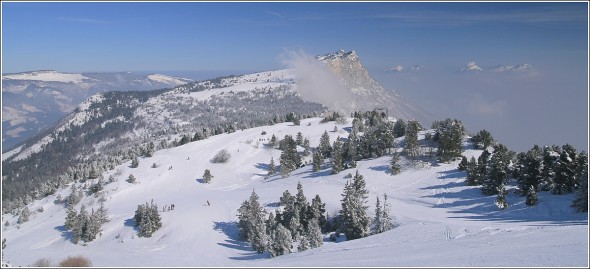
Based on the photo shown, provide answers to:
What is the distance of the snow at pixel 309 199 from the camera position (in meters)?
29.7

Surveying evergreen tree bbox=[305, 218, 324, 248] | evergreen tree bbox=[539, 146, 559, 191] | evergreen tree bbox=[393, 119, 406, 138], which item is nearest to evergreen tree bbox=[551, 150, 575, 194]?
evergreen tree bbox=[539, 146, 559, 191]

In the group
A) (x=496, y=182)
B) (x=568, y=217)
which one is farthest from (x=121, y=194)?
(x=568, y=217)

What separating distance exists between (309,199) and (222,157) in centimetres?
5040

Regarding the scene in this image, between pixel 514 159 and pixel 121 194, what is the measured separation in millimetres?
81008

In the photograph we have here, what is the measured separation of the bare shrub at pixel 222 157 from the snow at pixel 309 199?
2375 millimetres

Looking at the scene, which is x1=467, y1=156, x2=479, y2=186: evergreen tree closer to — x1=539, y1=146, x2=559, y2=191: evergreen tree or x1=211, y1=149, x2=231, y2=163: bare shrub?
x1=539, y1=146, x2=559, y2=191: evergreen tree

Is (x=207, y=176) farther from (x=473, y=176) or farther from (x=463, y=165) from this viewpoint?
(x=473, y=176)

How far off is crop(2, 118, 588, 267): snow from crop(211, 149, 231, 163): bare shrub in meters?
2.38

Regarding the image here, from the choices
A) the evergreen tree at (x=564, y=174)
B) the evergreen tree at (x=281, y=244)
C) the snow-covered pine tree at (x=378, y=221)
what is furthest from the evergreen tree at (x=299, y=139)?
the evergreen tree at (x=564, y=174)

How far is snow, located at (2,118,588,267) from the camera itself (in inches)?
1168

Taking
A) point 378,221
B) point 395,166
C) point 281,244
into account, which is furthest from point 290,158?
point 281,244

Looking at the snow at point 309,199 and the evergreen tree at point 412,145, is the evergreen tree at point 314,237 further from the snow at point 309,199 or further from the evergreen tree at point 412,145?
the evergreen tree at point 412,145

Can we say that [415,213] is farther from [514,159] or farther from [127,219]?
[127,219]

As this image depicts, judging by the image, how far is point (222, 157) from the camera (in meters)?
115
